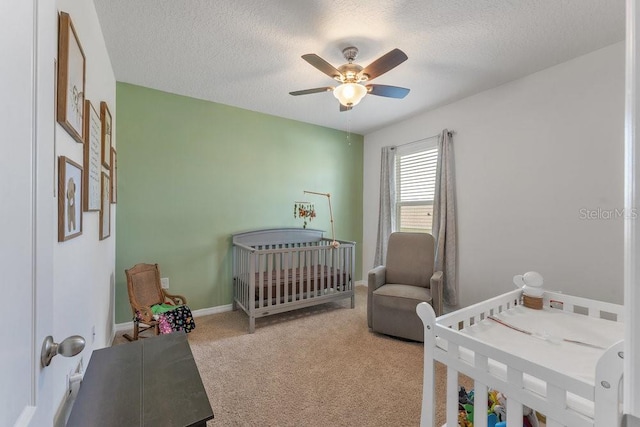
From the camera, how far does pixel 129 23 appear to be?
5.98 ft

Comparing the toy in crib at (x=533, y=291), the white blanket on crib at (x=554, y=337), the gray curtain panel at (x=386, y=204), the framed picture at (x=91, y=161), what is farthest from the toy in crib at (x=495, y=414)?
the gray curtain panel at (x=386, y=204)

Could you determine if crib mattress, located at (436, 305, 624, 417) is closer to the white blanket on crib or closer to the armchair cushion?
the white blanket on crib

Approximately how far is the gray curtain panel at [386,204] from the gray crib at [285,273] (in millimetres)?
694

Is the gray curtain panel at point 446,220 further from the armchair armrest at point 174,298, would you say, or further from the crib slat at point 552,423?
the armchair armrest at point 174,298

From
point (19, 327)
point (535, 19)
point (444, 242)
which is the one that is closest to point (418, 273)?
point (444, 242)

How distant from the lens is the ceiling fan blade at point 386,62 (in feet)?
A: 5.54

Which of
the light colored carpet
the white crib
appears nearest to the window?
the light colored carpet

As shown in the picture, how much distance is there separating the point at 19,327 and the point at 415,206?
366cm

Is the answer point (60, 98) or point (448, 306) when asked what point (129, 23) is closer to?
point (60, 98)

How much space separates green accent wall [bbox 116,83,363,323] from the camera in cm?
270

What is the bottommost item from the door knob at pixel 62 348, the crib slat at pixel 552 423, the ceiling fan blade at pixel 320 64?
the crib slat at pixel 552 423

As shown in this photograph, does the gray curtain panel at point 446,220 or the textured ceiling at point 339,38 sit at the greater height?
the textured ceiling at point 339,38

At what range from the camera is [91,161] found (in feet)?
4.84

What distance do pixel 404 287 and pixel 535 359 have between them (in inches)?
64.7
